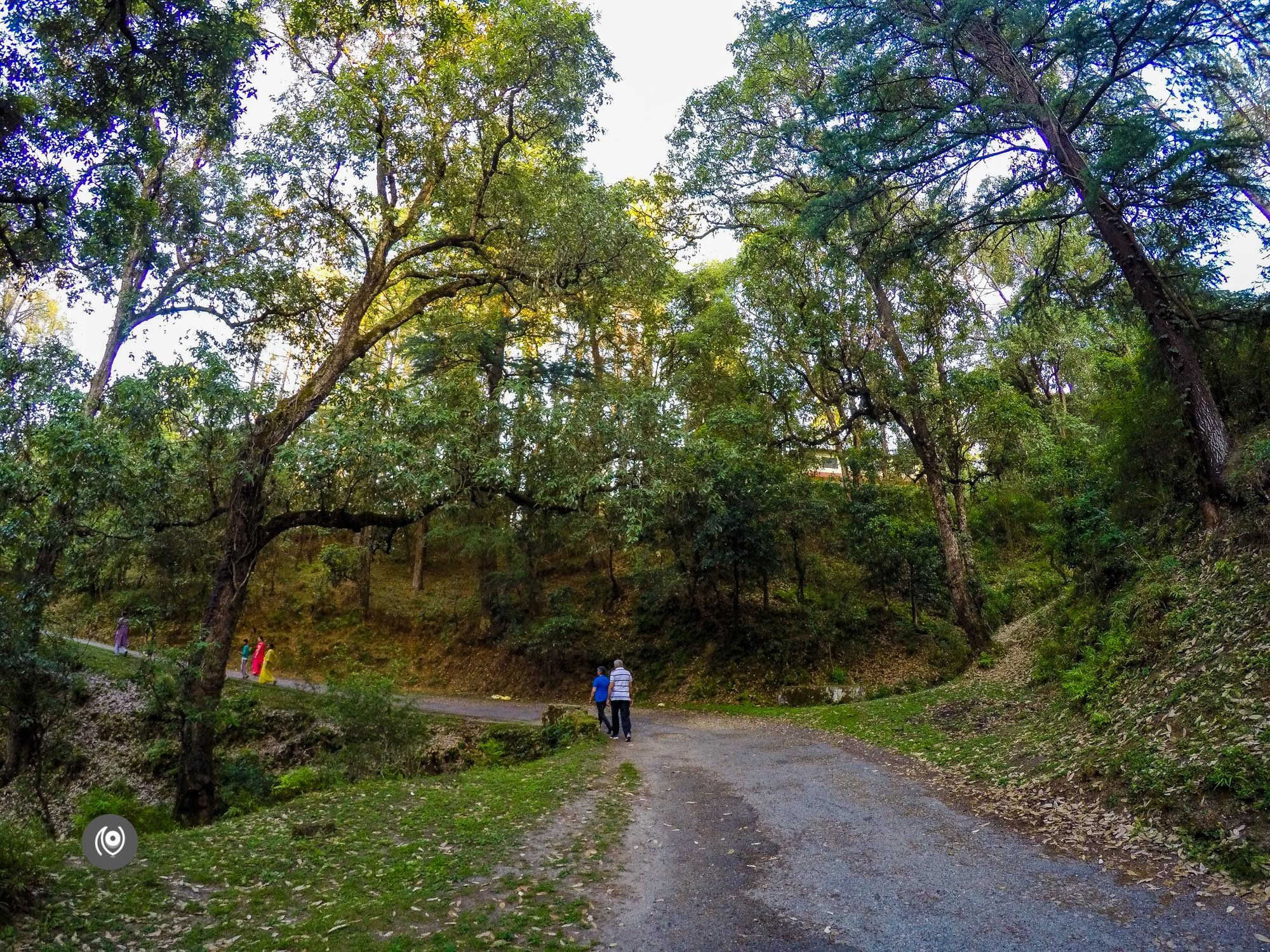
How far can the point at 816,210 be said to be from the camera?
38.2 ft

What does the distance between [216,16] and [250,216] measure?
24.3 feet

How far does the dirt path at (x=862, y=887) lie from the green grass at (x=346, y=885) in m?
0.55

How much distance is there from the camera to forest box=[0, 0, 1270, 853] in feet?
28.4

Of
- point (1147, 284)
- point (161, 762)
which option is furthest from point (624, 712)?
point (1147, 284)

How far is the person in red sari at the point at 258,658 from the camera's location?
1980 centimetres

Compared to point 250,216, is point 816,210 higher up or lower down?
lower down

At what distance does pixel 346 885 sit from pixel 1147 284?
12754 mm

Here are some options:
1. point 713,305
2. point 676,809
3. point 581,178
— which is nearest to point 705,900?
point 676,809

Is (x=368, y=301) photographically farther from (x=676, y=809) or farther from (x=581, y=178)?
(x=676, y=809)

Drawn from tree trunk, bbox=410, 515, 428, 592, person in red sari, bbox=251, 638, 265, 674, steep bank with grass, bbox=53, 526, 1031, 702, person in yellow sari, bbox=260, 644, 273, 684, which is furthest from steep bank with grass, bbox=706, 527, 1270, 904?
tree trunk, bbox=410, 515, 428, 592

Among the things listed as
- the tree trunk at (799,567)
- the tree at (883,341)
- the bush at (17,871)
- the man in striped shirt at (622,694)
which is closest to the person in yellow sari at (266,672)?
the man in striped shirt at (622,694)

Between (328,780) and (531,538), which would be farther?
(531,538)

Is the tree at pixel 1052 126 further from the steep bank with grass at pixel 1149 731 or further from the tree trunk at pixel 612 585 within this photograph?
the tree trunk at pixel 612 585

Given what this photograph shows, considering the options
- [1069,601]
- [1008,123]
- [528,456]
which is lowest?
[1069,601]
